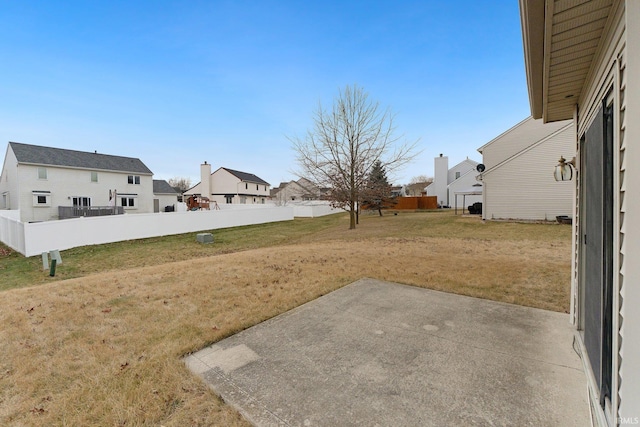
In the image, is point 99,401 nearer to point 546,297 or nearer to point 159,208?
point 546,297

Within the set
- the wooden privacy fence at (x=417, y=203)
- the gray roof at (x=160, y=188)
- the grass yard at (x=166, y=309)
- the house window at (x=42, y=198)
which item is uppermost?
the gray roof at (x=160, y=188)

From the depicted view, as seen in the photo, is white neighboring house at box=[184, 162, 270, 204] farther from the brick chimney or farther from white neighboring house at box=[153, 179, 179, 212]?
white neighboring house at box=[153, 179, 179, 212]

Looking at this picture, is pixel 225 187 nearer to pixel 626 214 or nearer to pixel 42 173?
pixel 42 173

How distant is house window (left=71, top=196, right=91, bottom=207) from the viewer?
2491cm

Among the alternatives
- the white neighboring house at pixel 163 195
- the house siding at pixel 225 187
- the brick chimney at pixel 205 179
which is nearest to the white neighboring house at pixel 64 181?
the white neighboring house at pixel 163 195

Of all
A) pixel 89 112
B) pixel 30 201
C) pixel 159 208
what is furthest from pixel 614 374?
pixel 159 208

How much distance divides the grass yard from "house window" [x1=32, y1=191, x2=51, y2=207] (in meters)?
18.2

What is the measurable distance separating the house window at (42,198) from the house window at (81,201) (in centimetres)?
163

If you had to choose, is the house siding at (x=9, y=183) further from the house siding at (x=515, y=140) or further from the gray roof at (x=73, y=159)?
the house siding at (x=515, y=140)

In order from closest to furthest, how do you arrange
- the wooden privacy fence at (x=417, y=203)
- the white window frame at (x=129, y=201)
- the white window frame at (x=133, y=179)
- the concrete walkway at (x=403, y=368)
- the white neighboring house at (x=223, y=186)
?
the concrete walkway at (x=403, y=368) → the white window frame at (x=129, y=201) → the white window frame at (x=133, y=179) → the wooden privacy fence at (x=417, y=203) → the white neighboring house at (x=223, y=186)

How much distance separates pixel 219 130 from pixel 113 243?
13783mm

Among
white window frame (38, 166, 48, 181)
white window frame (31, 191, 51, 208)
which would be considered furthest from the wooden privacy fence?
white window frame (38, 166, 48, 181)

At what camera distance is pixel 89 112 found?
1775 cm

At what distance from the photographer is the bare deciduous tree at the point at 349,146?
51.2 ft
